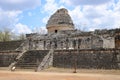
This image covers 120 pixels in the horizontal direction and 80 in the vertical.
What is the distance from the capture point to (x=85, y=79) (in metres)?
16.0

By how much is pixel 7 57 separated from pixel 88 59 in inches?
380

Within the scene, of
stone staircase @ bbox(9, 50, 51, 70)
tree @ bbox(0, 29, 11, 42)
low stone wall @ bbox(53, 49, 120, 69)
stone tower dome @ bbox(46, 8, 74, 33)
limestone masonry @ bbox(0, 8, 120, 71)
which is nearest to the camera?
low stone wall @ bbox(53, 49, 120, 69)

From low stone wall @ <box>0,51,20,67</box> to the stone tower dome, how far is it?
29.7 ft

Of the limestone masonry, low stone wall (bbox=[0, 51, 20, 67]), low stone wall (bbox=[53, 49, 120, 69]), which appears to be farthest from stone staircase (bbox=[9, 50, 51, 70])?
low stone wall (bbox=[53, 49, 120, 69])

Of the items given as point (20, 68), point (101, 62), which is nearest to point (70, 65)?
point (101, 62)

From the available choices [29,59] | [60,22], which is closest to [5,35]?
[60,22]

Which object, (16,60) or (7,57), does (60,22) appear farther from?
(16,60)

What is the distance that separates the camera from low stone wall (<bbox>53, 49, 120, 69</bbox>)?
936 inches

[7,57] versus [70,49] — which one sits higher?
[70,49]

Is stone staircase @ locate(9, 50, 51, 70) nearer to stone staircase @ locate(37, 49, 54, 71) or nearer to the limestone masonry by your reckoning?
the limestone masonry

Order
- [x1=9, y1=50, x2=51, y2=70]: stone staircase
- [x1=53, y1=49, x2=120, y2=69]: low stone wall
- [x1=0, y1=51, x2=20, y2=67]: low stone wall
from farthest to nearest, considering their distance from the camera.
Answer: [x1=0, y1=51, x2=20, y2=67]: low stone wall → [x1=9, y1=50, x2=51, y2=70]: stone staircase → [x1=53, y1=49, x2=120, y2=69]: low stone wall

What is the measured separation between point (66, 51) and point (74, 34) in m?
5.33

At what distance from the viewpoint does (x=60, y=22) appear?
37.8 meters

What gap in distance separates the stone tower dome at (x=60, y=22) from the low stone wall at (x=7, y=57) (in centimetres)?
904
